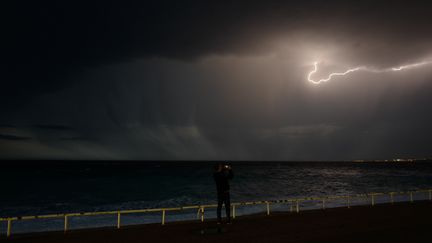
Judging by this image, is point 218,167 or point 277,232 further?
point 218,167

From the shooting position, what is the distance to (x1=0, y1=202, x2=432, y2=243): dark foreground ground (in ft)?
34.4

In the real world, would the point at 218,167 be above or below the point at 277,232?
above

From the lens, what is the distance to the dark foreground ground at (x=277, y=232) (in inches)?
413

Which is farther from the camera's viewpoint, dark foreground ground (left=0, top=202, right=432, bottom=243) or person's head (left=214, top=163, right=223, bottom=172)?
person's head (left=214, top=163, right=223, bottom=172)

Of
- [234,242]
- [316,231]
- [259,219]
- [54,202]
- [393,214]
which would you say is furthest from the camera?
[54,202]

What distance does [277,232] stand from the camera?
1170cm

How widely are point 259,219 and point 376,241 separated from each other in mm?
5698

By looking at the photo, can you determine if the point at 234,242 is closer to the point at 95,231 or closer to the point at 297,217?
the point at 95,231

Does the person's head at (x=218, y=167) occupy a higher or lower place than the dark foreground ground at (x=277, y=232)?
higher

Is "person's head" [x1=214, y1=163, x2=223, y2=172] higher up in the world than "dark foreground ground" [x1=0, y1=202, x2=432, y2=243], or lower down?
higher up

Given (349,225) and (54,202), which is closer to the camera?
(349,225)

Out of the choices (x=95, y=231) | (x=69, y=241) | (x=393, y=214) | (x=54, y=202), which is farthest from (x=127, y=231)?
(x=54, y=202)

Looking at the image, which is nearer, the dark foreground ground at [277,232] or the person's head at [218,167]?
the dark foreground ground at [277,232]

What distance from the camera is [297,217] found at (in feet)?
50.8
